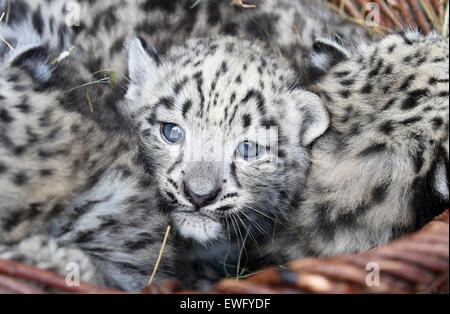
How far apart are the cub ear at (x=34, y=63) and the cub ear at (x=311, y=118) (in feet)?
4.19

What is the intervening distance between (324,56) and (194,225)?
1187 millimetres

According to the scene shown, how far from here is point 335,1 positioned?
449 centimetres

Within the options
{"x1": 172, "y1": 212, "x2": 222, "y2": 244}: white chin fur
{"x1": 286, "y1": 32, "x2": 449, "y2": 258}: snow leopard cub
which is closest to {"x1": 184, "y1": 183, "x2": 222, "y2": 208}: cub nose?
{"x1": 172, "y1": 212, "x2": 222, "y2": 244}: white chin fur

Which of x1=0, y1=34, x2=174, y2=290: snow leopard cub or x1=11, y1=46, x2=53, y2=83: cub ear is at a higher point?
x1=11, y1=46, x2=53, y2=83: cub ear

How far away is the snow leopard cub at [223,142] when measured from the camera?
9.36ft

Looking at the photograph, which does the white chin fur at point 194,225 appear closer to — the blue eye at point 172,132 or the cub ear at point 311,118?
the blue eye at point 172,132

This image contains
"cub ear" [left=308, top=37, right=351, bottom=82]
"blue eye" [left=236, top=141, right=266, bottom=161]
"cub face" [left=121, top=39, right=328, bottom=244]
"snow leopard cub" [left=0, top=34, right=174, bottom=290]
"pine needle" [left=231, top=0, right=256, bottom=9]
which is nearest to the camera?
"snow leopard cub" [left=0, top=34, right=174, bottom=290]

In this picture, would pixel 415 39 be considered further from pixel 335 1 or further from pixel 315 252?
pixel 335 1

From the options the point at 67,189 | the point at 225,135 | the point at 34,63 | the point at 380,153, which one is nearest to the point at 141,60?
the point at 34,63

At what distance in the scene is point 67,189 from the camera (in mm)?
2635

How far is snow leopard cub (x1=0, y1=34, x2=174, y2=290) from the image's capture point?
254 centimetres

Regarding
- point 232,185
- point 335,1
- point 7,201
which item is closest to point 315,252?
point 232,185

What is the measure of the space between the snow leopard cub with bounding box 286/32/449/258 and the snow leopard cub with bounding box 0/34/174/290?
0.76 m

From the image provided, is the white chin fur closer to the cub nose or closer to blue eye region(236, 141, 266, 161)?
the cub nose
